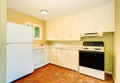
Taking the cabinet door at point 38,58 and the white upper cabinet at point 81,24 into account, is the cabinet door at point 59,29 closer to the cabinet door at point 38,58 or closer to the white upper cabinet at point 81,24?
the white upper cabinet at point 81,24

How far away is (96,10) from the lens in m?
2.78

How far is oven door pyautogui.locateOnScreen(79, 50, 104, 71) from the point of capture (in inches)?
95.3

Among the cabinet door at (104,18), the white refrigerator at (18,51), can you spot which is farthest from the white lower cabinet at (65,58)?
the white refrigerator at (18,51)

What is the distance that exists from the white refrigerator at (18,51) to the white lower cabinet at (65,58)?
1317mm

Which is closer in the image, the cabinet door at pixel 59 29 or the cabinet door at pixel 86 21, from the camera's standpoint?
the cabinet door at pixel 86 21

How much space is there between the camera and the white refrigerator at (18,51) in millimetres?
2115

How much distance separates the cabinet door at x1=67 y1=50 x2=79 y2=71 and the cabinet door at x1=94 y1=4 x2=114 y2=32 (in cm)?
116

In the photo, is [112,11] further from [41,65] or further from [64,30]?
[41,65]

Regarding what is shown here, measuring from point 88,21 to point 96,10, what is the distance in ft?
1.40

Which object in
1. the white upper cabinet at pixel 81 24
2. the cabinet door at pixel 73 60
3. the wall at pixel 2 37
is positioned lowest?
the cabinet door at pixel 73 60

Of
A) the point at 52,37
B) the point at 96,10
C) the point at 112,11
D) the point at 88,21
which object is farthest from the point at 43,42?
the point at 112,11

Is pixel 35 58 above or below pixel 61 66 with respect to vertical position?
above

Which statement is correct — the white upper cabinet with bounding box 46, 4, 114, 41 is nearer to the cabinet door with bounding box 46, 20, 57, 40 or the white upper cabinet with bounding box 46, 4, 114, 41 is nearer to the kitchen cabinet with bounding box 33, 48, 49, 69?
the cabinet door with bounding box 46, 20, 57, 40

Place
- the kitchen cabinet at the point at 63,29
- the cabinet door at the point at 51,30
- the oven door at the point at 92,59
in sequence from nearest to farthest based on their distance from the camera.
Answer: the oven door at the point at 92,59, the kitchen cabinet at the point at 63,29, the cabinet door at the point at 51,30
